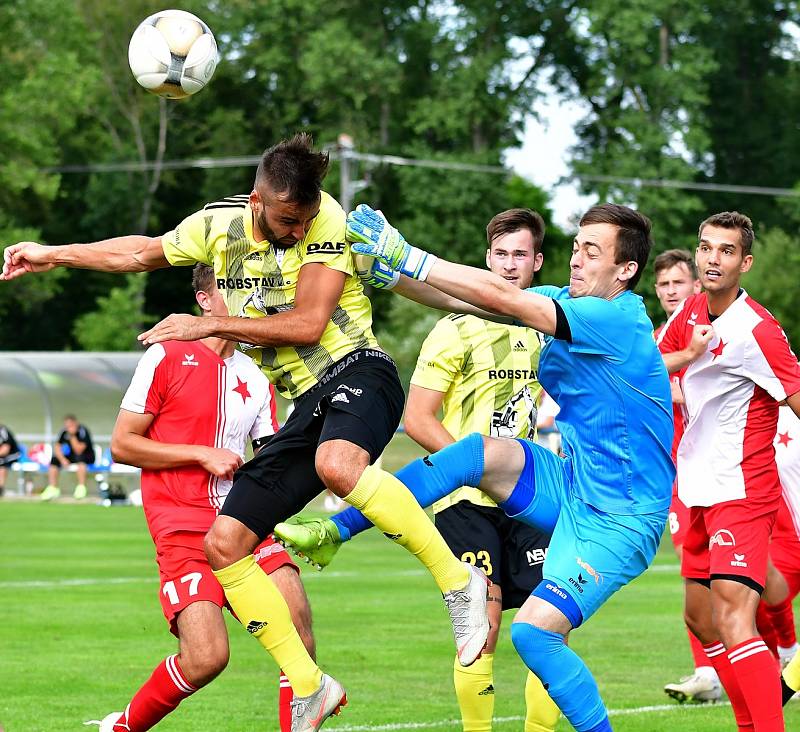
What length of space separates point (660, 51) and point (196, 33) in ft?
138

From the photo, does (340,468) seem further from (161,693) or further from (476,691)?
(476,691)

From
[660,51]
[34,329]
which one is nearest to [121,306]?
[34,329]

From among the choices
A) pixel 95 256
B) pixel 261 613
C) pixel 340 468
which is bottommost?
pixel 261 613

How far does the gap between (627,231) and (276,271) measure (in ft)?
5.20

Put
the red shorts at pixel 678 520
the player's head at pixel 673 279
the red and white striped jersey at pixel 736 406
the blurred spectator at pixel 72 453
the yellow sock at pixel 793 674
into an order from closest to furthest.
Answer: the red and white striped jersey at pixel 736 406 → the yellow sock at pixel 793 674 → the red shorts at pixel 678 520 → the player's head at pixel 673 279 → the blurred spectator at pixel 72 453

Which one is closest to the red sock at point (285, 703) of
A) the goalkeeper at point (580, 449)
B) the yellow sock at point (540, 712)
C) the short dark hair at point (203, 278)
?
the yellow sock at point (540, 712)

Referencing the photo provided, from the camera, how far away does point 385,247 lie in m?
6.18

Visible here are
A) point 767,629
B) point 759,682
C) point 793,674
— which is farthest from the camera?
point 767,629

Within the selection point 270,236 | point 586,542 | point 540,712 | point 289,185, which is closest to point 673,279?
point 540,712

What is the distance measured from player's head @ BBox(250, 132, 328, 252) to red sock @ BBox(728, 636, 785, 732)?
303 cm

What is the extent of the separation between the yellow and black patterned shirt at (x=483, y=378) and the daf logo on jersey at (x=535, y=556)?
0.36 metres

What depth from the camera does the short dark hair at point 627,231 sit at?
652cm

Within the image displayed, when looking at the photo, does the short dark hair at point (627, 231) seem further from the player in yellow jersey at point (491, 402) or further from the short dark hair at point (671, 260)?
the short dark hair at point (671, 260)

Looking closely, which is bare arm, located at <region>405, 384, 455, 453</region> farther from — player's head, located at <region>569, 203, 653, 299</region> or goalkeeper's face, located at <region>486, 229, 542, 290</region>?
player's head, located at <region>569, 203, 653, 299</region>
